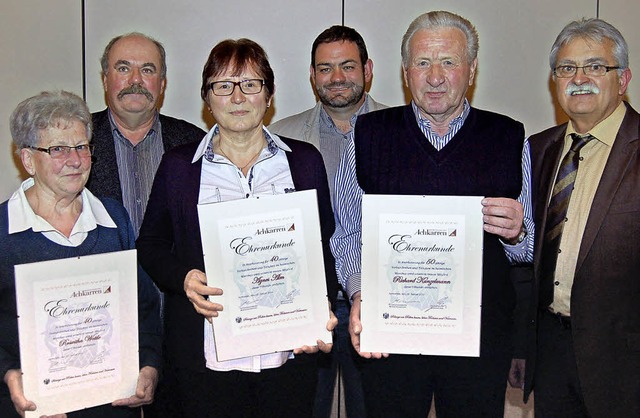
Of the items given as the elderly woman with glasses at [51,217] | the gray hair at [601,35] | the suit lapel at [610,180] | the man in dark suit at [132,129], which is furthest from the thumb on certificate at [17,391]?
the gray hair at [601,35]

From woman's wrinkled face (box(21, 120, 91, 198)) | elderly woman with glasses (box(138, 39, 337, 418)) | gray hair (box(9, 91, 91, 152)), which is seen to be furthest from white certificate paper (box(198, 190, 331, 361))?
gray hair (box(9, 91, 91, 152))

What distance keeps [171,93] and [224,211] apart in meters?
2.61

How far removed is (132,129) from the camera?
3.36 metres

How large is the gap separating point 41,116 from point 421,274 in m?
1.46

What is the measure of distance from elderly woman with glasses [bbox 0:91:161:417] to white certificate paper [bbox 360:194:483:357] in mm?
901

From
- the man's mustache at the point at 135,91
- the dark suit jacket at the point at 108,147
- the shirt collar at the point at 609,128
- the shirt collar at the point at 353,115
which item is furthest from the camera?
the shirt collar at the point at 353,115

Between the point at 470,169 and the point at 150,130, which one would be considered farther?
the point at 150,130

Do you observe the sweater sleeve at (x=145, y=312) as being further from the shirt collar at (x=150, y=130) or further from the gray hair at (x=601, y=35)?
the gray hair at (x=601, y=35)

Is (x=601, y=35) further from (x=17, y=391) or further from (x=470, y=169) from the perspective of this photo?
(x=17, y=391)

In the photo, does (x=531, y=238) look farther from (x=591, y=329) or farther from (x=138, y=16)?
(x=138, y=16)

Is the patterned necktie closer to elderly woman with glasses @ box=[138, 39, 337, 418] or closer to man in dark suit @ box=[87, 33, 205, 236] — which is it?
elderly woman with glasses @ box=[138, 39, 337, 418]

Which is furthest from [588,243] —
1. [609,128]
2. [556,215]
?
[609,128]

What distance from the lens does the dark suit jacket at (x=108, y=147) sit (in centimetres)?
316

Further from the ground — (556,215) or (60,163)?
(60,163)
